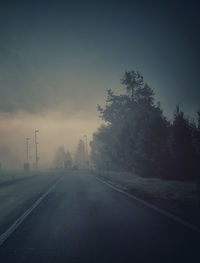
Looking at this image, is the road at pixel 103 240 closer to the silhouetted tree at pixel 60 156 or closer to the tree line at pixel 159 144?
the tree line at pixel 159 144

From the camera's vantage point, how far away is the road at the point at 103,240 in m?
3.29

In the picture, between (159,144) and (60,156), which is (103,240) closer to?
(159,144)

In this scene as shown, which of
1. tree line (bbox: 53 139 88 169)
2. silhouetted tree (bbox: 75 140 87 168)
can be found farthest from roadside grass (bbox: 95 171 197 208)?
silhouetted tree (bbox: 75 140 87 168)

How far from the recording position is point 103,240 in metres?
4.01

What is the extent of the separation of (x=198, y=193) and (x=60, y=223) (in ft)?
16.7

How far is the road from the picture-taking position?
129 inches

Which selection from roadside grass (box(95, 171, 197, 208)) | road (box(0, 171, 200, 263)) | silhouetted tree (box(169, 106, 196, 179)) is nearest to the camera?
road (box(0, 171, 200, 263))

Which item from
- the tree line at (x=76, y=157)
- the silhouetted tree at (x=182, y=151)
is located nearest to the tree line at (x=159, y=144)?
the silhouetted tree at (x=182, y=151)

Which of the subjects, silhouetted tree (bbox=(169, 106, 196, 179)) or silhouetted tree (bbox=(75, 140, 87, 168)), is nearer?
silhouetted tree (bbox=(169, 106, 196, 179))

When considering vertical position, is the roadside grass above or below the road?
below

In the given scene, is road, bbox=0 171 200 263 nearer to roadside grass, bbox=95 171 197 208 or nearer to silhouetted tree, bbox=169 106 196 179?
roadside grass, bbox=95 171 197 208

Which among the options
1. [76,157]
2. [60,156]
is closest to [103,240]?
[76,157]

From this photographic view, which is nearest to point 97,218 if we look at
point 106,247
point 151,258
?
point 106,247

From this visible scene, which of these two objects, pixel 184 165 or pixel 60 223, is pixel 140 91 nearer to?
pixel 184 165
